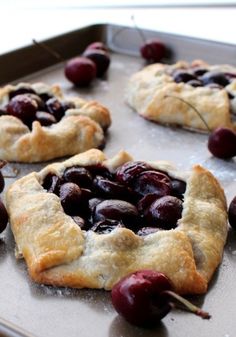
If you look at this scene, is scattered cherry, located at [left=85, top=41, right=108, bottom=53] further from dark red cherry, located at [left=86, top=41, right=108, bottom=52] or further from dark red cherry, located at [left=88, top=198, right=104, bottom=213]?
dark red cherry, located at [left=88, top=198, right=104, bottom=213]

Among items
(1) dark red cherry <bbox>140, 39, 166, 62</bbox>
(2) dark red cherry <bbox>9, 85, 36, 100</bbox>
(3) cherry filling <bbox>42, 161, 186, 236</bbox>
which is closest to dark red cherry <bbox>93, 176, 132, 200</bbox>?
(3) cherry filling <bbox>42, 161, 186, 236</bbox>

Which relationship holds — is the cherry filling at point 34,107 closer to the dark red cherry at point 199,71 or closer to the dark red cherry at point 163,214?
the dark red cherry at point 199,71

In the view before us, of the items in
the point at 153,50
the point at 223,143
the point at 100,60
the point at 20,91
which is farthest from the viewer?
the point at 153,50

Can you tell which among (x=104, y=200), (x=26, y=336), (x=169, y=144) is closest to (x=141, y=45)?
(x=169, y=144)

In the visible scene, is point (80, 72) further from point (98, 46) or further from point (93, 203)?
point (93, 203)

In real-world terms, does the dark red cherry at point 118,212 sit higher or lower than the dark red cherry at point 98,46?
higher

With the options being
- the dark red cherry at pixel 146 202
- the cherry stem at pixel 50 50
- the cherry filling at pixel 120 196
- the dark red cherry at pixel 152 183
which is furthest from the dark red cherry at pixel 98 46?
the dark red cherry at pixel 146 202

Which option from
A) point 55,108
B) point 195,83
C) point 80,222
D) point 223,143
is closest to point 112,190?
point 80,222
